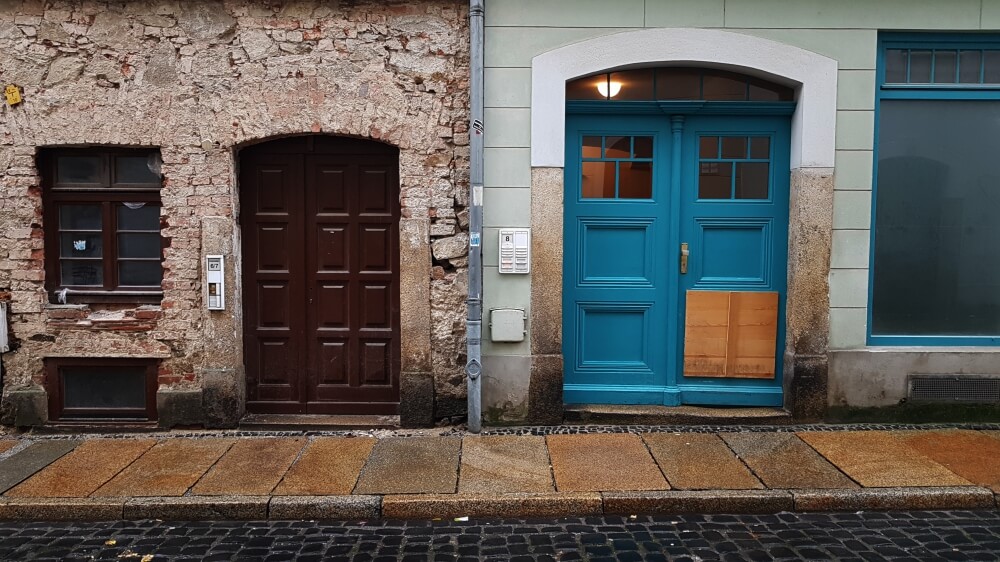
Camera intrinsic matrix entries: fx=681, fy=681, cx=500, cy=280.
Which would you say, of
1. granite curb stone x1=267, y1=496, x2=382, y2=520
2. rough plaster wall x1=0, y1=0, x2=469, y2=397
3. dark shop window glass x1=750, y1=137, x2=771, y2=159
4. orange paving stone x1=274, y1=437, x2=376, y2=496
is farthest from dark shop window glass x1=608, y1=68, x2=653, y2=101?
granite curb stone x1=267, y1=496, x2=382, y2=520

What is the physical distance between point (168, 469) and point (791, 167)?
19.2 feet

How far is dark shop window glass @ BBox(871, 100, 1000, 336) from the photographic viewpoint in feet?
20.4

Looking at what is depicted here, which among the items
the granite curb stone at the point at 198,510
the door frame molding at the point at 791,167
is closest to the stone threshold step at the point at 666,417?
the door frame molding at the point at 791,167

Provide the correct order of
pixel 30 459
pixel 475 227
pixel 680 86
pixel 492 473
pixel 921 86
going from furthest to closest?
pixel 680 86
pixel 921 86
pixel 475 227
pixel 30 459
pixel 492 473

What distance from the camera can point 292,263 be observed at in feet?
20.6

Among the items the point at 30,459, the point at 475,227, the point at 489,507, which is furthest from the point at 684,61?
the point at 30,459

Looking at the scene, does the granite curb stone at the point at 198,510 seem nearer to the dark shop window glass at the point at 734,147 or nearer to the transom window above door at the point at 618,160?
the transom window above door at the point at 618,160

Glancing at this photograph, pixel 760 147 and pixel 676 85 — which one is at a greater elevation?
pixel 676 85

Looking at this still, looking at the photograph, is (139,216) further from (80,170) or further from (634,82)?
(634,82)

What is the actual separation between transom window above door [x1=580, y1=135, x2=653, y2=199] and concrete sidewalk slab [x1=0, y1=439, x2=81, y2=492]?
497cm

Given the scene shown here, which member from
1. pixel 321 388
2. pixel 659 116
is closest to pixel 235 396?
pixel 321 388

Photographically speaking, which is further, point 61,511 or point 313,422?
point 313,422

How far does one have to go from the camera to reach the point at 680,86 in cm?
626

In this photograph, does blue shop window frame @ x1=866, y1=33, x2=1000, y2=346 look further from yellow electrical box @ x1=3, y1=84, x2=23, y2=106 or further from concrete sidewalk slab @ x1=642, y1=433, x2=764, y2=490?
yellow electrical box @ x1=3, y1=84, x2=23, y2=106
